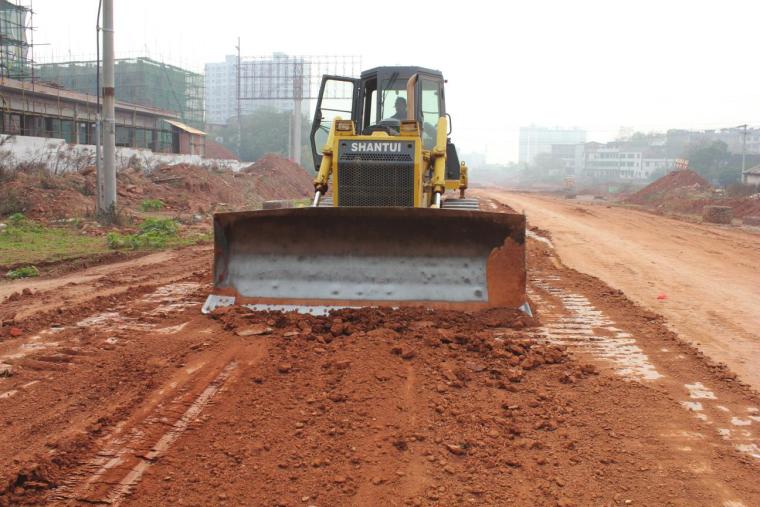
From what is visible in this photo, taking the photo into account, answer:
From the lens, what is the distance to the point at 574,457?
3619mm

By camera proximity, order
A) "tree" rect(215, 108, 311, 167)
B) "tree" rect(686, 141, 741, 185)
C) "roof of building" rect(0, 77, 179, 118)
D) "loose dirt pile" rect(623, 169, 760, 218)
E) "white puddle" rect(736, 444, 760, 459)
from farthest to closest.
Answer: "tree" rect(215, 108, 311, 167), "tree" rect(686, 141, 741, 185), "roof of building" rect(0, 77, 179, 118), "loose dirt pile" rect(623, 169, 760, 218), "white puddle" rect(736, 444, 760, 459)

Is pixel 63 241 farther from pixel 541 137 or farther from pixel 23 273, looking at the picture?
pixel 541 137

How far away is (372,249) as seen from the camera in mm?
6609

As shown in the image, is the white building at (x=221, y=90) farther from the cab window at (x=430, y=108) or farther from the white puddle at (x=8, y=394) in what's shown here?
the white puddle at (x=8, y=394)

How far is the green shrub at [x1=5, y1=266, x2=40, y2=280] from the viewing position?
977 centimetres

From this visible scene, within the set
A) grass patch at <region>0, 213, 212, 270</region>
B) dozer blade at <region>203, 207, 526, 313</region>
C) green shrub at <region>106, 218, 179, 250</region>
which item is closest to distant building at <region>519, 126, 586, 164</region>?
green shrub at <region>106, 218, 179, 250</region>

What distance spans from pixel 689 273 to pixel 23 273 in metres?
10.4

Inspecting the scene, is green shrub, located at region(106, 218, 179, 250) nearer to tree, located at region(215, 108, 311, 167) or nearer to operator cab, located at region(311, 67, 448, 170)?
operator cab, located at region(311, 67, 448, 170)

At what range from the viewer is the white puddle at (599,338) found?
5.24 metres

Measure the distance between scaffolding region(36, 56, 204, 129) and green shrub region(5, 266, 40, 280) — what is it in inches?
2058

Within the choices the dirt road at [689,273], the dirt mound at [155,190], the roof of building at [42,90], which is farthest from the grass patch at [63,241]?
the roof of building at [42,90]

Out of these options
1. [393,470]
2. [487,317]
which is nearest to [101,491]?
[393,470]

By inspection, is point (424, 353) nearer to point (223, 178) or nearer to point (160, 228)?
point (160, 228)

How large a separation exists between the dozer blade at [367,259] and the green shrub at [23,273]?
4.73 meters
